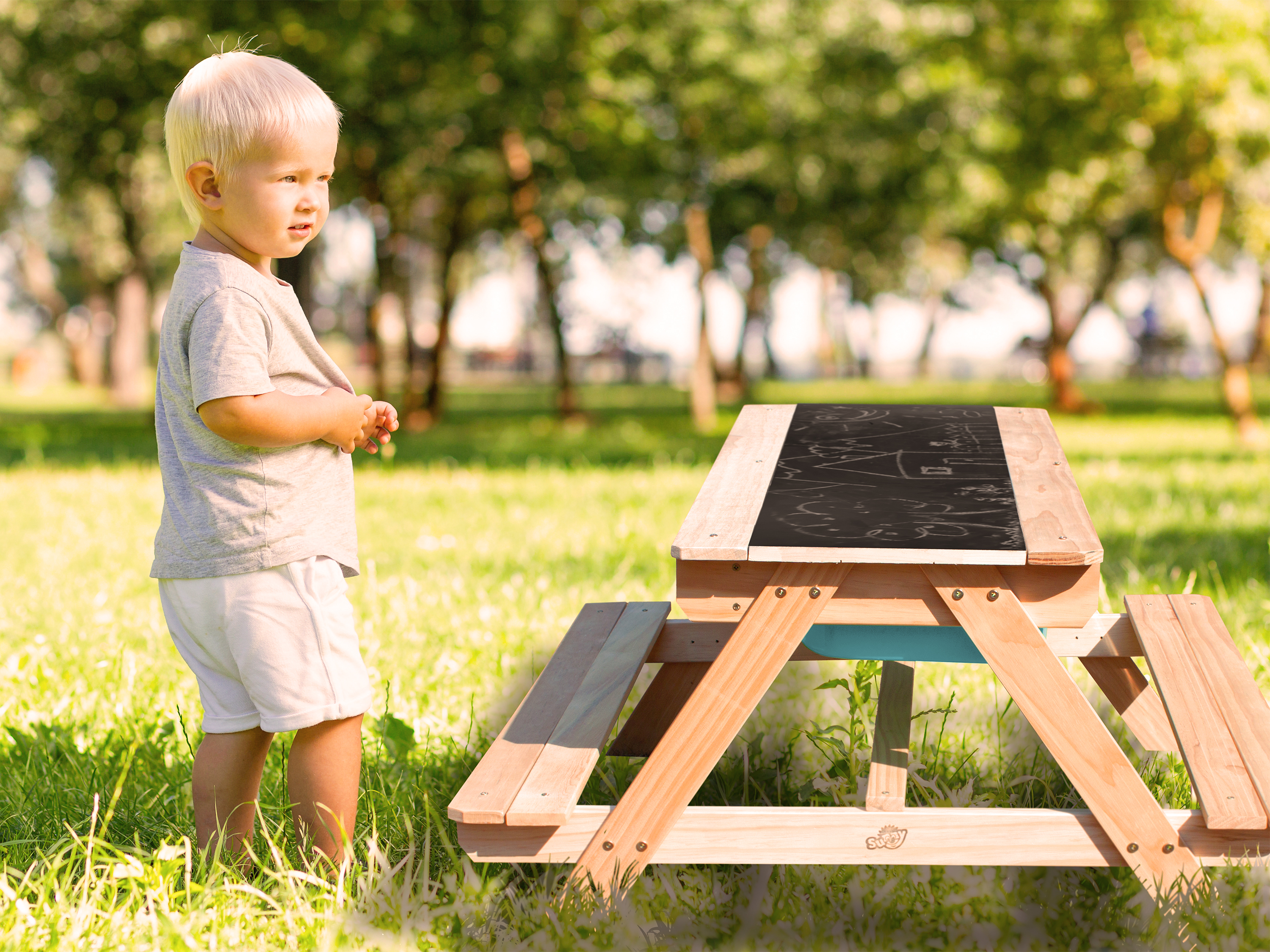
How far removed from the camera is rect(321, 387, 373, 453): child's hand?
2395mm

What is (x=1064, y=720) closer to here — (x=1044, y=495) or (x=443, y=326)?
(x=1044, y=495)

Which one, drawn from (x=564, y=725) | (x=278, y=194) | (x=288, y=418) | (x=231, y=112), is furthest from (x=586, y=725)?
(x=231, y=112)

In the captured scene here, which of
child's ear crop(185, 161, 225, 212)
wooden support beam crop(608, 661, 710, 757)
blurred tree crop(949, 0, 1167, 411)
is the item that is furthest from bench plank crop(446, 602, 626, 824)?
blurred tree crop(949, 0, 1167, 411)

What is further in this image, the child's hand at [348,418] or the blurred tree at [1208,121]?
the blurred tree at [1208,121]

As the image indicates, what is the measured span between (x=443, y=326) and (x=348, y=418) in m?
18.0

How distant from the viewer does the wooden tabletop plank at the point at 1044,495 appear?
2.20 metres

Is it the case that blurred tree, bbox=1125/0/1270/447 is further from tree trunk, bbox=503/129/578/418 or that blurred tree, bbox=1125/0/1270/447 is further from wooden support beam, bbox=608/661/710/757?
wooden support beam, bbox=608/661/710/757

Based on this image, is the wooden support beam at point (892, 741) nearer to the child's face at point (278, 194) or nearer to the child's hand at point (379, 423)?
the child's hand at point (379, 423)

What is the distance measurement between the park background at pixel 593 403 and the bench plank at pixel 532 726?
25 cm

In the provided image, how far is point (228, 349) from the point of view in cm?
229

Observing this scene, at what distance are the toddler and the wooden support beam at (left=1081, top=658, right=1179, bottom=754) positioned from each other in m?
2.06

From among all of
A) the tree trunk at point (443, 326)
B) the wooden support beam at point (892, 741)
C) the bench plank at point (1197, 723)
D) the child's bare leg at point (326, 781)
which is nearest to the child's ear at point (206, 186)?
the child's bare leg at point (326, 781)

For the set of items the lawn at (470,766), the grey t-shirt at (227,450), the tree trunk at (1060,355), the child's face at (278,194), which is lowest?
the tree trunk at (1060,355)

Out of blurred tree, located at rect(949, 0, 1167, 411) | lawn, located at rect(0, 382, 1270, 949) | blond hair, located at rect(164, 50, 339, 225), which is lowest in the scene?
lawn, located at rect(0, 382, 1270, 949)
